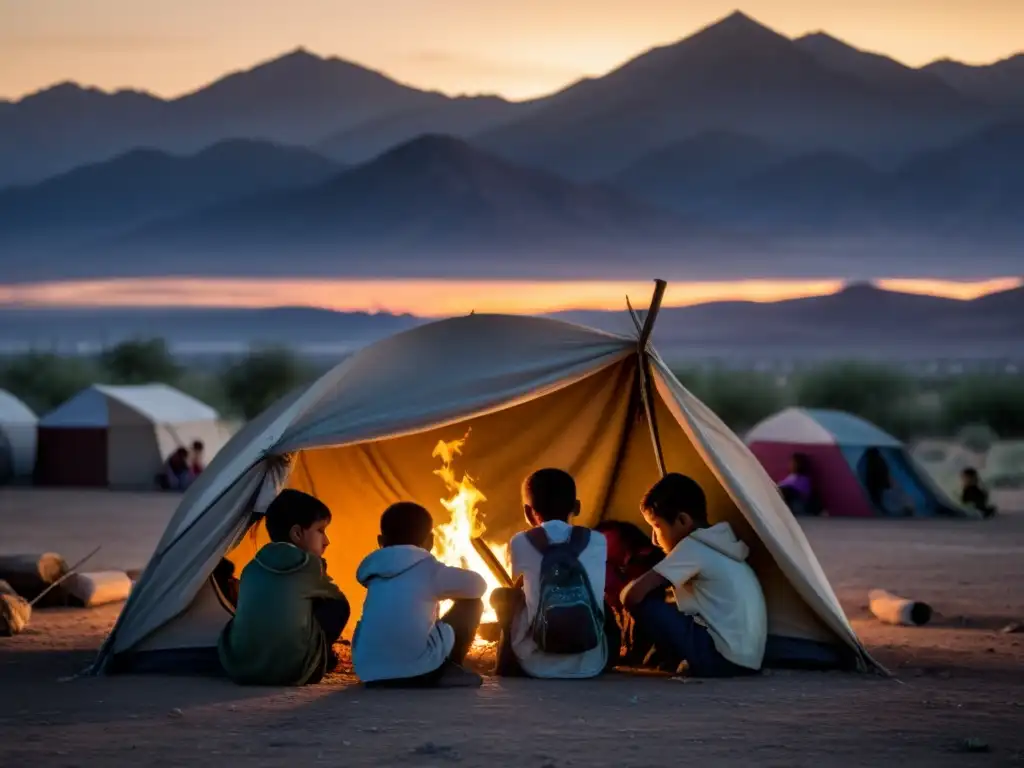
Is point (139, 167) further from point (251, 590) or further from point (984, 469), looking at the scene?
point (251, 590)

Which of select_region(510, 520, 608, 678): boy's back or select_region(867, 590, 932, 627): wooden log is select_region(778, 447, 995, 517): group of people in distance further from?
select_region(510, 520, 608, 678): boy's back

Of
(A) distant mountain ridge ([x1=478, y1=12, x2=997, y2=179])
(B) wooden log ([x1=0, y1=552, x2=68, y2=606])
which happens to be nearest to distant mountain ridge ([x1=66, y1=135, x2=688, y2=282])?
(A) distant mountain ridge ([x1=478, y1=12, x2=997, y2=179])

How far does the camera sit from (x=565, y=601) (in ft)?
27.8

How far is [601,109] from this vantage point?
13500cm

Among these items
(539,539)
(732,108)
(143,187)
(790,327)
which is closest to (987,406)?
(539,539)

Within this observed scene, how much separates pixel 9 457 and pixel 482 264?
8596 cm

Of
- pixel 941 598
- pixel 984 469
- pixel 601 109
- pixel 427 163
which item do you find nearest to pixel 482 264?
pixel 427 163

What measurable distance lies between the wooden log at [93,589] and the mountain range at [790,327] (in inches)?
3312

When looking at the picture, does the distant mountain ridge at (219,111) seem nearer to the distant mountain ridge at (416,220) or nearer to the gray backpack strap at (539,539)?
the distant mountain ridge at (416,220)

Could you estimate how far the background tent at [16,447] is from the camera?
28844mm

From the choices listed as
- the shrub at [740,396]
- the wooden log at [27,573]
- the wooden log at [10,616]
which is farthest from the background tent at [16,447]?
the shrub at [740,396]

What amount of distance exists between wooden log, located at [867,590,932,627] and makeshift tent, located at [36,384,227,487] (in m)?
18.0

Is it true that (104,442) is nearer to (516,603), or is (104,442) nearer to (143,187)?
(516,603)

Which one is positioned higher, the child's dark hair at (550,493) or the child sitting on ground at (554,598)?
the child's dark hair at (550,493)
